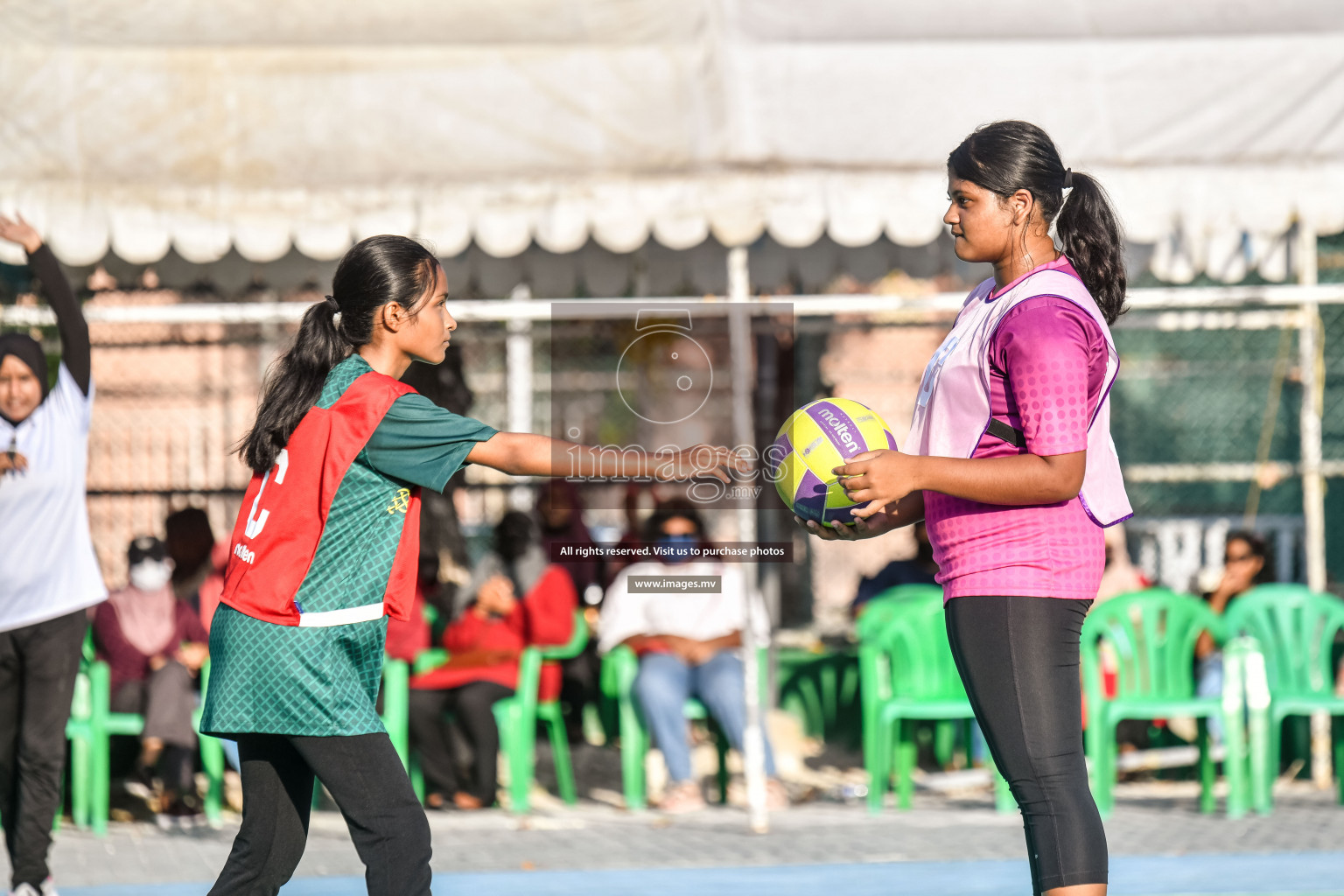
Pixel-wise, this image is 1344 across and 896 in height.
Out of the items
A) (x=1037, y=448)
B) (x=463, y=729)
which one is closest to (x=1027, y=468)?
(x=1037, y=448)

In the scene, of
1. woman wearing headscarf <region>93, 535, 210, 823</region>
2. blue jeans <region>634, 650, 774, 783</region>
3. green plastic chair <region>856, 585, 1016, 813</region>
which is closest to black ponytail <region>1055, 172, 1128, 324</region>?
green plastic chair <region>856, 585, 1016, 813</region>

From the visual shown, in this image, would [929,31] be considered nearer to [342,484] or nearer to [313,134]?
[313,134]

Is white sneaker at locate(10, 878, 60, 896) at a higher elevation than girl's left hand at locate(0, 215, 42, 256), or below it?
below

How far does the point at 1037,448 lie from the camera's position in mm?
2930

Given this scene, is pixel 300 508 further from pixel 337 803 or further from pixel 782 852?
pixel 782 852

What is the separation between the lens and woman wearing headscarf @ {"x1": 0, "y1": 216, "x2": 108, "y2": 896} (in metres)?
5.05

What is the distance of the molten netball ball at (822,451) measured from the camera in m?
3.51

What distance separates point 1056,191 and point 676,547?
428cm

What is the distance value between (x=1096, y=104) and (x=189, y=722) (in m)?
5.46

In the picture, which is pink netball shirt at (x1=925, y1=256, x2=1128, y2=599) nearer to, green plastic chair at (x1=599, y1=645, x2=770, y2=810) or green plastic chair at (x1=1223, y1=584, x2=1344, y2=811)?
green plastic chair at (x1=599, y1=645, x2=770, y2=810)

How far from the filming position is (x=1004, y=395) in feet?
9.95

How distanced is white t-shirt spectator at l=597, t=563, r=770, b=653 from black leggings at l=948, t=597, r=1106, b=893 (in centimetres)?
422

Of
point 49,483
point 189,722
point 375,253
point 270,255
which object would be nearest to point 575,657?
point 189,722

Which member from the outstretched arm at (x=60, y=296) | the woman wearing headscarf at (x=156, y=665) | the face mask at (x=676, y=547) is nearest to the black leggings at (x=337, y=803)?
the outstretched arm at (x=60, y=296)
